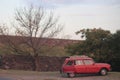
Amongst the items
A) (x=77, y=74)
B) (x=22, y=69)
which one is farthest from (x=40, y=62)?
(x=77, y=74)

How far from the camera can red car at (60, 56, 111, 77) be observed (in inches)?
1258

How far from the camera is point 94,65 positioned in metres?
32.2

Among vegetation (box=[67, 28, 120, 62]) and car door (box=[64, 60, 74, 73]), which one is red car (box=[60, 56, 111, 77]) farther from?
vegetation (box=[67, 28, 120, 62])

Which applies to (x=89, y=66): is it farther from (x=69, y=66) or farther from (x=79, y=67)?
(x=69, y=66)

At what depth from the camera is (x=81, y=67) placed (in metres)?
32.0

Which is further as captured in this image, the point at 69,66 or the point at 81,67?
the point at 69,66

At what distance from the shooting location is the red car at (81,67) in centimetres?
3195

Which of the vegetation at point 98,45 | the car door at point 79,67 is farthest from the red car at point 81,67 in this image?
the vegetation at point 98,45

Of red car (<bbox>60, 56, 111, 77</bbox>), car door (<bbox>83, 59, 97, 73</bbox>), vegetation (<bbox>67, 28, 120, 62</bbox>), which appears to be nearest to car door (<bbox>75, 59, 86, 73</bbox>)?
red car (<bbox>60, 56, 111, 77</bbox>)

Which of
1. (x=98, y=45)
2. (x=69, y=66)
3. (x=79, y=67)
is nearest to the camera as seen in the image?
(x=79, y=67)

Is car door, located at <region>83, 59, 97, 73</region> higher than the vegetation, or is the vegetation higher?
the vegetation

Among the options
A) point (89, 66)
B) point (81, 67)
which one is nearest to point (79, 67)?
point (81, 67)

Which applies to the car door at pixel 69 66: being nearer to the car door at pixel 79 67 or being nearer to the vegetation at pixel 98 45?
the car door at pixel 79 67

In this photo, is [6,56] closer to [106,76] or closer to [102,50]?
[102,50]
